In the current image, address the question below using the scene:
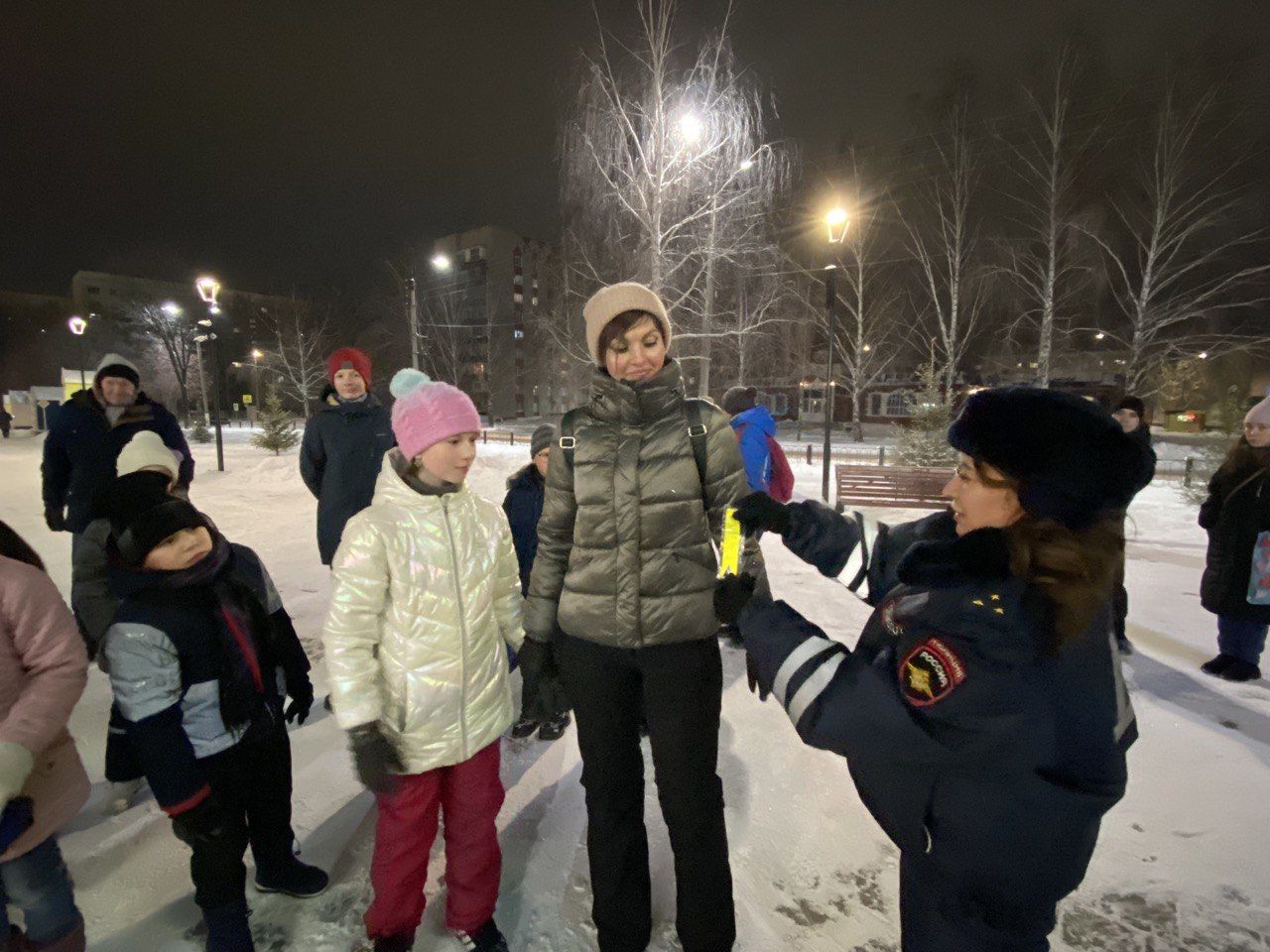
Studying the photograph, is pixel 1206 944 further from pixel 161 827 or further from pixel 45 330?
pixel 45 330

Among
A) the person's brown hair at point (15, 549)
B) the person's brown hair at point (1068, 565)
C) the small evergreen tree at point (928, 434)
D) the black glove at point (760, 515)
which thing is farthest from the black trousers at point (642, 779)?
the small evergreen tree at point (928, 434)

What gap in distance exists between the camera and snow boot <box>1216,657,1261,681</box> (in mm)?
4098

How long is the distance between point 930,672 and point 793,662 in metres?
0.28

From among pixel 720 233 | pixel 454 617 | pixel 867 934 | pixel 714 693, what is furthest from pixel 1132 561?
pixel 720 233

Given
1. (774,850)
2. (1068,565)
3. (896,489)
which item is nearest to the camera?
(1068,565)

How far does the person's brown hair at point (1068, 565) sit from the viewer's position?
1.13m

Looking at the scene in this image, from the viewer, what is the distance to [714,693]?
1998 mm

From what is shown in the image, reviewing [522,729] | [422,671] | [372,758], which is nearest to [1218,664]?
[522,729]

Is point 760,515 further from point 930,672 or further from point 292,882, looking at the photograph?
point 292,882

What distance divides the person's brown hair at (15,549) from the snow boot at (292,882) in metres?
1.44

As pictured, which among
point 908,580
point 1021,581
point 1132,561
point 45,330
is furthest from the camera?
point 45,330

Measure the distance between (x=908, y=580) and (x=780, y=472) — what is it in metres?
3.48

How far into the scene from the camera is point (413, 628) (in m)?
2.03

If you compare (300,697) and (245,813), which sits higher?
(300,697)
